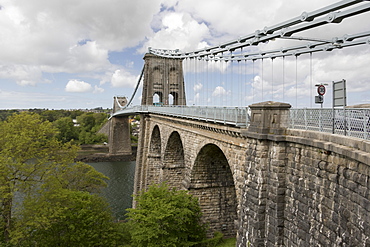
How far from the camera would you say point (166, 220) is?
538 inches

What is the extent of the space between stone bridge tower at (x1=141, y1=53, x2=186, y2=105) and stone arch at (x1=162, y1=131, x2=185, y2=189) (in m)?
11.4

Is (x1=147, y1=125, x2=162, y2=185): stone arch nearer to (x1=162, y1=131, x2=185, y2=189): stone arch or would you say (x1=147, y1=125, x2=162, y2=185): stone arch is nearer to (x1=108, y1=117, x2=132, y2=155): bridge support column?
(x1=162, y1=131, x2=185, y2=189): stone arch

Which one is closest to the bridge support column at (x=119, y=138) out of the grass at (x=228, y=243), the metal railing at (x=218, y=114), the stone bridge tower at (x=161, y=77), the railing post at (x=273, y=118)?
the stone bridge tower at (x=161, y=77)

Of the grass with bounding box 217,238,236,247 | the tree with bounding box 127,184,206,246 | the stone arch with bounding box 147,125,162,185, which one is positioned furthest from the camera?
the stone arch with bounding box 147,125,162,185

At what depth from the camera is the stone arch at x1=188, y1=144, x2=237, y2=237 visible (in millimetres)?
15758

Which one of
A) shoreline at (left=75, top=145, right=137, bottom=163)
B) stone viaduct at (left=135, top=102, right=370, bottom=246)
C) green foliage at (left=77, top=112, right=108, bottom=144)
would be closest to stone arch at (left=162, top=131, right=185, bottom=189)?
stone viaduct at (left=135, top=102, right=370, bottom=246)

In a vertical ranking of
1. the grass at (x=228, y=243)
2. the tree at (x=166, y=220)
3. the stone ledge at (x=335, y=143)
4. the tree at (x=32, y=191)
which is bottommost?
the grass at (x=228, y=243)

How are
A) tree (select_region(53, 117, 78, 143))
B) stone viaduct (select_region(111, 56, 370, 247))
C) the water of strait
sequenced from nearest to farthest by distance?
1. stone viaduct (select_region(111, 56, 370, 247))
2. the water of strait
3. tree (select_region(53, 117, 78, 143))

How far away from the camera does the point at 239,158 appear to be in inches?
410

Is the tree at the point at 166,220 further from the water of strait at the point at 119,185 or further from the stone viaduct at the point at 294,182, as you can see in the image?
the water of strait at the point at 119,185

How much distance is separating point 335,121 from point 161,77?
27.1m

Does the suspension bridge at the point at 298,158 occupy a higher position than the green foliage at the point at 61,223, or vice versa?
the suspension bridge at the point at 298,158

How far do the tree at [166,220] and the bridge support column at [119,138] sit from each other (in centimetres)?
3791

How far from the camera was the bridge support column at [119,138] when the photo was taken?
52.5m
